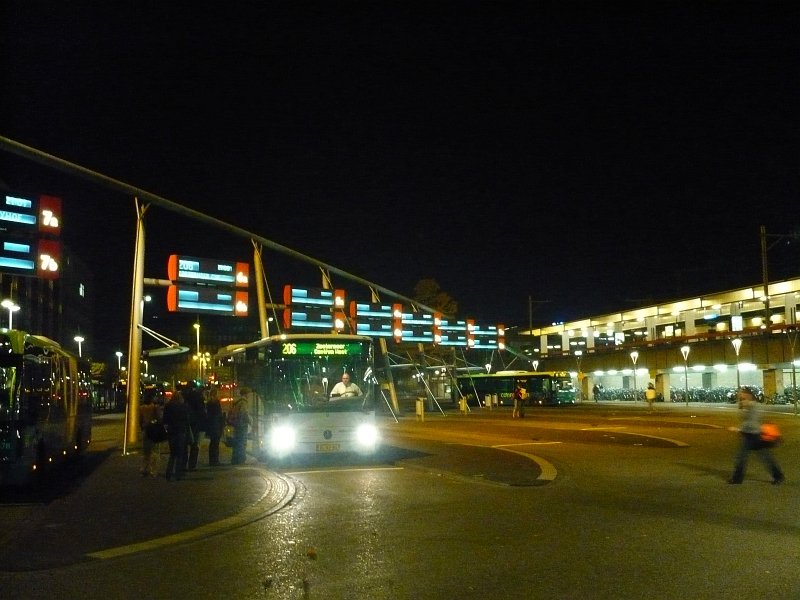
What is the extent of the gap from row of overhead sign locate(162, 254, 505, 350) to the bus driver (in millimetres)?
10444

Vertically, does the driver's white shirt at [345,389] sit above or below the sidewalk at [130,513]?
above

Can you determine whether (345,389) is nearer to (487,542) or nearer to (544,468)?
(544,468)

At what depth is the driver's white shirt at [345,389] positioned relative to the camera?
66.0 ft

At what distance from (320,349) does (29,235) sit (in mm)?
7482

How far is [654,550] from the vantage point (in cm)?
933

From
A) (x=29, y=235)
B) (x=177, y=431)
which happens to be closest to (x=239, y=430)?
(x=177, y=431)

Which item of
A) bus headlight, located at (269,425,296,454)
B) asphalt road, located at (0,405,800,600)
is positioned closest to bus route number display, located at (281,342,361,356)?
bus headlight, located at (269,425,296,454)

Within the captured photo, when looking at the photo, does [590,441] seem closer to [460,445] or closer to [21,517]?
[460,445]

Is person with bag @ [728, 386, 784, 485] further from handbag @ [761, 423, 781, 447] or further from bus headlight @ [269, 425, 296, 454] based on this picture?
bus headlight @ [269, 425, 296, 454]

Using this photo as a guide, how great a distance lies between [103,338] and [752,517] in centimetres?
10551

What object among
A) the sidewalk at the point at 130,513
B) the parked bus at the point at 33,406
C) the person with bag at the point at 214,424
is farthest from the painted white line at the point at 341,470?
the parked bus at the point at 33,406

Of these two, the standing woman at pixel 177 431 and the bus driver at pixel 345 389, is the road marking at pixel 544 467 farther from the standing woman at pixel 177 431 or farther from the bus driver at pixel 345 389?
the standing woman at pixel 177 431

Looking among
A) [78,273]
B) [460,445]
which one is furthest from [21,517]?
[78,273]

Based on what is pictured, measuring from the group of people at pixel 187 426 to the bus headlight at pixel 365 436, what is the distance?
303 cm
